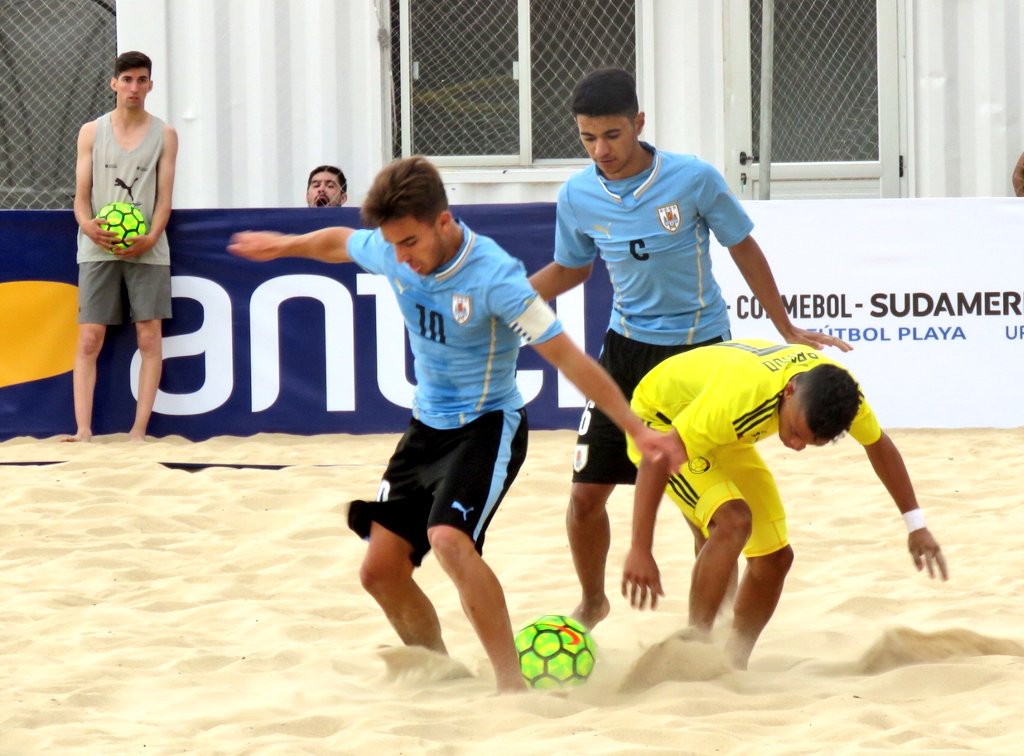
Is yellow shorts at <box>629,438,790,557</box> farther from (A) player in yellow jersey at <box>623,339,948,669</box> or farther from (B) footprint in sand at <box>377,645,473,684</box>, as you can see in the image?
(B) footprint in sand at <box>377,645,473,684</box>

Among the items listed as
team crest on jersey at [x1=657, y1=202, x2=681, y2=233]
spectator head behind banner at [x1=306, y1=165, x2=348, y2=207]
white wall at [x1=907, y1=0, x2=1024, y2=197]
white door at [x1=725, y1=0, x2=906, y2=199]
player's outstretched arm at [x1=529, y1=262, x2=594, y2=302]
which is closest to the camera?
team crest on jersey at [x1=657, y1=202, x2=681, y2=233]

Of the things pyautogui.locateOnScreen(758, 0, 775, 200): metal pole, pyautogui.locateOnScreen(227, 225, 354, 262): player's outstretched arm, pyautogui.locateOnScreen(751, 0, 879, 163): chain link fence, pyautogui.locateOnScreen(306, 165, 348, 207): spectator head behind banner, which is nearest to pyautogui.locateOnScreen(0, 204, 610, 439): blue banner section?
pyautogui.locateOnScreen(306, 165, 348, 207): spectator head behind banner

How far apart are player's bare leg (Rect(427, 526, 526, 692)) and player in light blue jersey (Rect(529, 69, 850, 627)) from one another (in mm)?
789

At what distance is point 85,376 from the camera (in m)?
8.27

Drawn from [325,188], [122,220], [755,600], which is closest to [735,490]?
[755,600]

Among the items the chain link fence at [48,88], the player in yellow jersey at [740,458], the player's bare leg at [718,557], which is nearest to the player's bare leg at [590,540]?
the player in yellow jersey at [740,458]

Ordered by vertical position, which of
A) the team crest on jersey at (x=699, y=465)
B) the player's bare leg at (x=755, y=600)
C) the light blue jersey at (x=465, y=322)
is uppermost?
the light blue jersey at (x=465, y=322)

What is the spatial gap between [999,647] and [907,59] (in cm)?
708

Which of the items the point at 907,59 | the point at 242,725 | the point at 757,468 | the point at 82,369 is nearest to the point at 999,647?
the point at 757,468

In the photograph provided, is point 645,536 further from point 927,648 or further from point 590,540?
point 927,648

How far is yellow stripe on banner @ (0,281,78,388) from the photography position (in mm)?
8422

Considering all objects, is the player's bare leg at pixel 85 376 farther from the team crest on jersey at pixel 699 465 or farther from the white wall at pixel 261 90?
the team crest on jersey at pixel 699 465

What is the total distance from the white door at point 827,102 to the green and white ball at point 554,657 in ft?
22.5

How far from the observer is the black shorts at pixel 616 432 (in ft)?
14.8
